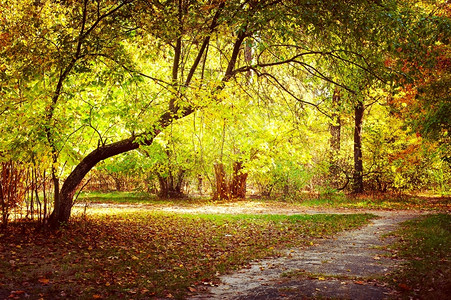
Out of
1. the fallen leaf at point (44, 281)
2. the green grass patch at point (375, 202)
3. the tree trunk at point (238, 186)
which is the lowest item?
the fallen leaf at point (44, 281)

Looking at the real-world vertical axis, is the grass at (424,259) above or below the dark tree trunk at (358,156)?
below

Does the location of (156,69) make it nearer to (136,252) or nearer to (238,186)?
(238,186)

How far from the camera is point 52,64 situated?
8008 mm

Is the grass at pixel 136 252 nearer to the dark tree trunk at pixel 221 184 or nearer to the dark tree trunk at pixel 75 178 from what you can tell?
the dark tree trunk at pixel 75 178

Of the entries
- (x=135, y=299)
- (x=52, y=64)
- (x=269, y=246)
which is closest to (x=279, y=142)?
(x=269, y=246)

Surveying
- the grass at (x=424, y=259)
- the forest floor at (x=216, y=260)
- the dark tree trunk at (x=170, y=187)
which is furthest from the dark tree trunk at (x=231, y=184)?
→ the grass at (x=424, y=259)

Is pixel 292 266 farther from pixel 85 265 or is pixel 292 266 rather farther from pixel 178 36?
pixel 178 36

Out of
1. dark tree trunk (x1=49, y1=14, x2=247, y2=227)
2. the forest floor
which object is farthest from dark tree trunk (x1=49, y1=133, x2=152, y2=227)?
the forest floor

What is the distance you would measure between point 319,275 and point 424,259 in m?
2.15

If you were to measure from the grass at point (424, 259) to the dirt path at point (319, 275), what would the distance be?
11.6 inches

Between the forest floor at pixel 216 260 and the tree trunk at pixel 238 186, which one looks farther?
the tree trunk at pixel 238 186

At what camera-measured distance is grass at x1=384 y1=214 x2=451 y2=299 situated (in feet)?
17.9

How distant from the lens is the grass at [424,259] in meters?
5.45

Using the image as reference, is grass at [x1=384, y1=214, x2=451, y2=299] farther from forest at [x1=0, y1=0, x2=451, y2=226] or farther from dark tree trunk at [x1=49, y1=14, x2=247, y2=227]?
dark tree trunk at [x1=49, y1=14, x2=247, y2=227]
